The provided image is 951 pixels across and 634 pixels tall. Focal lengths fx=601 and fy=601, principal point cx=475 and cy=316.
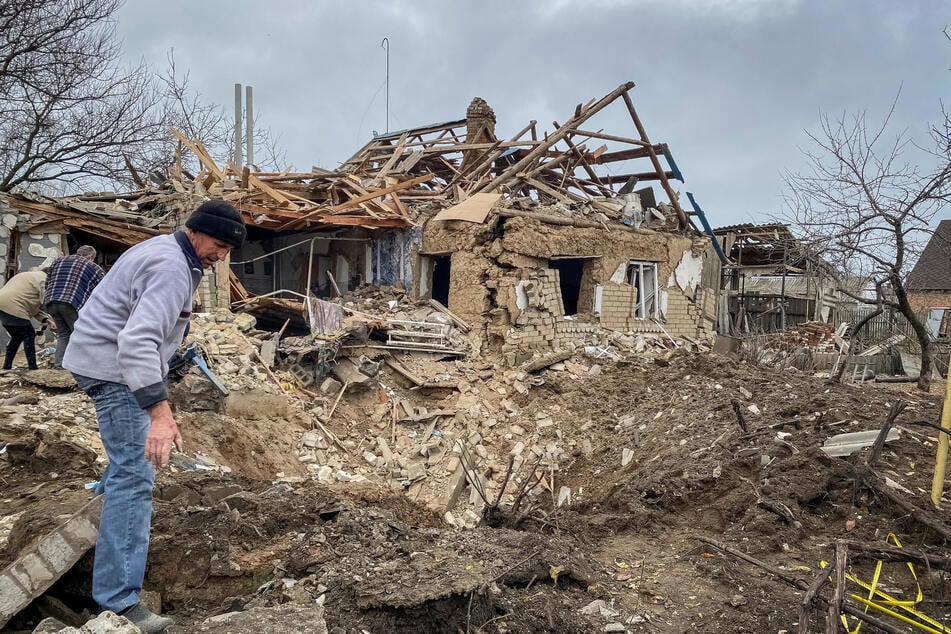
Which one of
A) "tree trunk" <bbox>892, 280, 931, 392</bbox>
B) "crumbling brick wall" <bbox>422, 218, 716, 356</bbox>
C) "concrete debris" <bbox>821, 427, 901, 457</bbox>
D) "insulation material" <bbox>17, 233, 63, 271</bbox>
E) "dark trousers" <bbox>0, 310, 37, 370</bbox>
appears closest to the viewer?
"concrete debris" <bbox>821, 427, 901, 457</bbox>

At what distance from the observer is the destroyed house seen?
11008 mm

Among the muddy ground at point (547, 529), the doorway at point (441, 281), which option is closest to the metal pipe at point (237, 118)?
the doorway at point (441, 281)

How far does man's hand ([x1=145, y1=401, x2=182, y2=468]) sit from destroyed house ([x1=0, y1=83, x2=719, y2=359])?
7.93 meters

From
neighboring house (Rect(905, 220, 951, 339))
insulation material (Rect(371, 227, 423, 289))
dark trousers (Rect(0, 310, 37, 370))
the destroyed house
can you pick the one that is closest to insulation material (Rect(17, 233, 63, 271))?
the destroyed house

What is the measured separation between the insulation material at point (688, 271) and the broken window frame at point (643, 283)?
1.58 feet

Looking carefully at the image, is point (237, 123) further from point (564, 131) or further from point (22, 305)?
point (22, 305)

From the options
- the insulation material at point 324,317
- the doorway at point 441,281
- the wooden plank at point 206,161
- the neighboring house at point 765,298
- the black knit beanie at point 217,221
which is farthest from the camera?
the neighboring house at point 765,298

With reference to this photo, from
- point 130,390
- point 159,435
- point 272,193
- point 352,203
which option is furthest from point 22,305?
point 159,435

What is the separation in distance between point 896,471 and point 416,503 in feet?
16.6

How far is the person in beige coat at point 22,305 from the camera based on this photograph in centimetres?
721

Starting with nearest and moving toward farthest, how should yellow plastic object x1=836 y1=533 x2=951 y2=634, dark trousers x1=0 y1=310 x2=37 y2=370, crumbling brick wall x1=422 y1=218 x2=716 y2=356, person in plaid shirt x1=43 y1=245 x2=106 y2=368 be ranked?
1. yellow plastic object x1=836 y1=533 x2=951 y2=634
2. person in plaid shirt x1=43 y1=245 x2=106 y2=368
3. dark trousers x1=0 y1=310 x2=37 y2=370
4. crumbling brick wall x1=422 y1=218 x2=716 y2=356

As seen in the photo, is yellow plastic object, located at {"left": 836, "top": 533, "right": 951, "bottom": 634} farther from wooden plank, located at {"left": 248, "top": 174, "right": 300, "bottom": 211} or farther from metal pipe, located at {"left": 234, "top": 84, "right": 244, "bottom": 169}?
metal pipe, located at {"left": 234, "top": 84, "right": 244, "bottom": 169}

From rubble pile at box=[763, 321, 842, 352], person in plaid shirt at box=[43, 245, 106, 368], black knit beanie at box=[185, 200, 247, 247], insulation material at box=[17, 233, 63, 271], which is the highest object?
→ insulation material at box=[17, 233, 63, 271]

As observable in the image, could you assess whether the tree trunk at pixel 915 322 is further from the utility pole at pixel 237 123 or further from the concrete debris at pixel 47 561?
the utility pole at pixel 237 123
